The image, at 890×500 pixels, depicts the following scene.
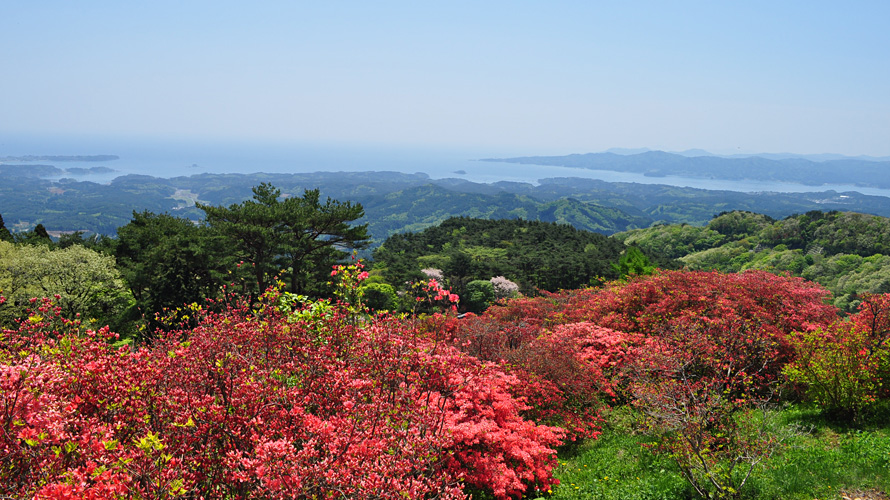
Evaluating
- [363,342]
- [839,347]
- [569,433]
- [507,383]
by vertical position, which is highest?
[363,342]

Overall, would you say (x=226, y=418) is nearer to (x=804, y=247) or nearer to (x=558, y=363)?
(x=558, y=363)

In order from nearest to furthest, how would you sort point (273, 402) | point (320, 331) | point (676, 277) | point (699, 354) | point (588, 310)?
1. point (273, 402)
2. point (320, 331)
3. point (699, 354)
4. point (676, 277)
5. point (588, 310)

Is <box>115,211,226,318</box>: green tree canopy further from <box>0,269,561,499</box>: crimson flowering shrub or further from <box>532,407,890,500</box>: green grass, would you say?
<box>532,407,890,500</box>: green grass

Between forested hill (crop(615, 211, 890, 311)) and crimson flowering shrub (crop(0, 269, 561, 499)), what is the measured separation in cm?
4881

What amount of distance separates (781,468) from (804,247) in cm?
7744

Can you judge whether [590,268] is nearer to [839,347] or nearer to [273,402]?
[839,347]

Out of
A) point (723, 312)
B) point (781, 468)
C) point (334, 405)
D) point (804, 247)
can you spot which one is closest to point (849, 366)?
point (781, 468)

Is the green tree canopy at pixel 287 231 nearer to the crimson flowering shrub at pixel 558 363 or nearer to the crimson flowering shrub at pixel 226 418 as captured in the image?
the crimson flowering shrub at pixel 558 363

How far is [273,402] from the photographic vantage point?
13.0 ft

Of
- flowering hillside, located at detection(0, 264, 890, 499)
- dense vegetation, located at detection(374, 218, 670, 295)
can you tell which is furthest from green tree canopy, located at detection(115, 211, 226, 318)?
flowering hillside, located at detection(0, 264, 890, 499)

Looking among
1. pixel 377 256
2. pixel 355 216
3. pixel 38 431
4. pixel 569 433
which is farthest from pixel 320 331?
pixel 377 256

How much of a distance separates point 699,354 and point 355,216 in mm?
16664

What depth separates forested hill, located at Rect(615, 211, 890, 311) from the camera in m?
49.1

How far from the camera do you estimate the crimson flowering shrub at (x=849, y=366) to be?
24.2 ft
